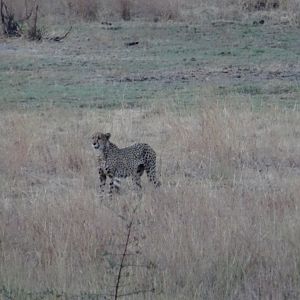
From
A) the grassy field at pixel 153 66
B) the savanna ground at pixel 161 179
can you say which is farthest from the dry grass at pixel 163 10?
the savanna ground at pixel 161 179

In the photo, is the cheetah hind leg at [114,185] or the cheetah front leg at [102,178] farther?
the cheetah front leg at [102,178]

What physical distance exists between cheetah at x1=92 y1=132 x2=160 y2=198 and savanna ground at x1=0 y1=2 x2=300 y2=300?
145 mm

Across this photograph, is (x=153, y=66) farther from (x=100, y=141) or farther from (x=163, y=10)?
(x=100, y=141)

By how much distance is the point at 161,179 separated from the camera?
31.5 ft

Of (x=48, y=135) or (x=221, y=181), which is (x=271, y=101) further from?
(x=221, y=181)

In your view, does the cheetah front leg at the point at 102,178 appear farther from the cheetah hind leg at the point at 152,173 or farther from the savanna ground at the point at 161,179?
the cheetah hind leg at the point at 152,173

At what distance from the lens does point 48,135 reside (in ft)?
39.2

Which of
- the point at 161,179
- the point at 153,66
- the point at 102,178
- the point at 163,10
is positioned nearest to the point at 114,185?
the point at 102,178

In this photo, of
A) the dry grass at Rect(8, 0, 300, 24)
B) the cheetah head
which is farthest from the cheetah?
the dry grass at Rect(8, 0, 300, 24)

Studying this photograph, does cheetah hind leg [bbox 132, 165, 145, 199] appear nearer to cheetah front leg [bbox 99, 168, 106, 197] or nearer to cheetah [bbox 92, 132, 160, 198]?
cheetah [bbox 92, 132, 160, 198]

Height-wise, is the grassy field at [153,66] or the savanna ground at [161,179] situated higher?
the savanna ground at [161,179]

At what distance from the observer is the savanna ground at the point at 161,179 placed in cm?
655

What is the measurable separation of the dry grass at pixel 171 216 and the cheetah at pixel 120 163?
0.18 meters

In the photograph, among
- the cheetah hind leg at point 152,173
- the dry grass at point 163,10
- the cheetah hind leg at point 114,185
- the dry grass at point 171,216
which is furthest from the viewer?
the dry grass at point 163,10
